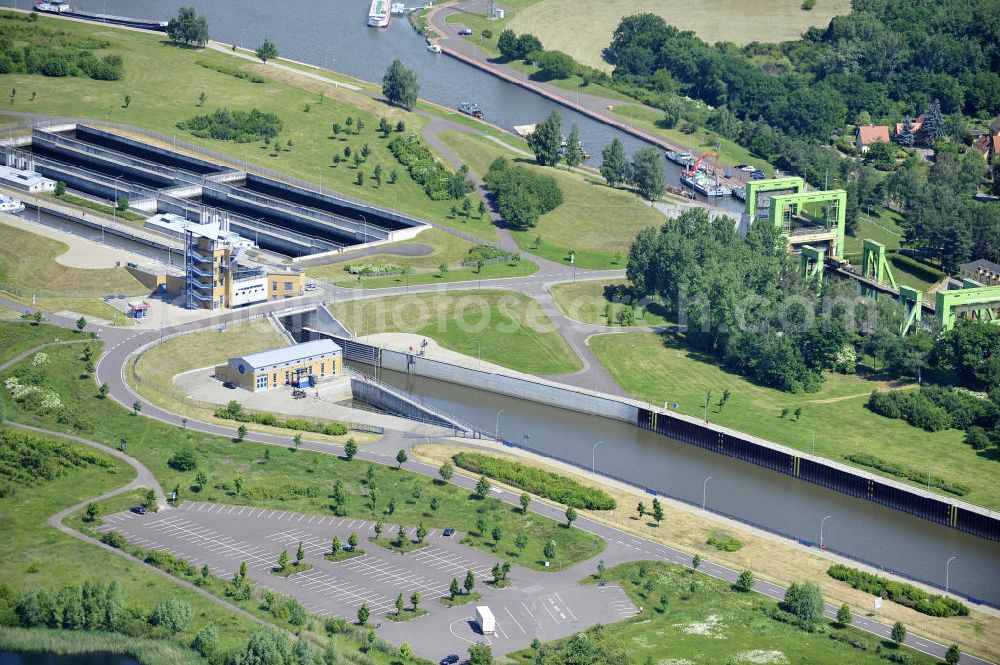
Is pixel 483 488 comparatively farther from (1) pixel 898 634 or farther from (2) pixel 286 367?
(1) pixel 898 634

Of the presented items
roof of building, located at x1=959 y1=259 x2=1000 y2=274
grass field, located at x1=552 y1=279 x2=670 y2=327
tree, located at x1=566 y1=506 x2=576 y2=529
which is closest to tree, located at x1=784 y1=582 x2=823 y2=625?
tree, located at x1=566 y1=506 x2=576 y2=529

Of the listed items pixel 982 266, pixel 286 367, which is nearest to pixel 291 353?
pixel 286 367

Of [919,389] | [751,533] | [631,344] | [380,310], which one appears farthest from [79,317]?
[919,389]

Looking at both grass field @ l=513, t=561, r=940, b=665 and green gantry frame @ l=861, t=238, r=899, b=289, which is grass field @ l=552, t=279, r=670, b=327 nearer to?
green gantry frame @ l=861, t=238, r=899, b=289

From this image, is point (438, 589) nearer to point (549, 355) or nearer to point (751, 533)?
point (751, 533)

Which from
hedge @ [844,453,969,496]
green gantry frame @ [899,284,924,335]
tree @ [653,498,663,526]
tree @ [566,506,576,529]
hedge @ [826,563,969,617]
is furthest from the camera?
green gantry frame @ [899,284,924,335]

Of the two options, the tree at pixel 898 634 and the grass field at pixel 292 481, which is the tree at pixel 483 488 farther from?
the tree at pixel 898 634

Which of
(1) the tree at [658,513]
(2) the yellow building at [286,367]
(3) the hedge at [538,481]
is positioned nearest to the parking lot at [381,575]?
(3) the hedge at [538,481]
